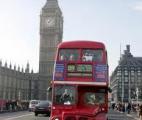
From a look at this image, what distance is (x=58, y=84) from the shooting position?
19844mm

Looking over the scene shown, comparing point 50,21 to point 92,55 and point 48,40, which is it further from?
point 92,55

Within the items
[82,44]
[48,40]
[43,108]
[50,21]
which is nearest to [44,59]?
[48,40]

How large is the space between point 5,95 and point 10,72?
9100 mm

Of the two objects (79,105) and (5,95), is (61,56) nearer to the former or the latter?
(79,105)

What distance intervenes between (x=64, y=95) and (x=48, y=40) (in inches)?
4868

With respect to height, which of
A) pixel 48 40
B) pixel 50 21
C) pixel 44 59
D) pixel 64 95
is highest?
pixel 50 21

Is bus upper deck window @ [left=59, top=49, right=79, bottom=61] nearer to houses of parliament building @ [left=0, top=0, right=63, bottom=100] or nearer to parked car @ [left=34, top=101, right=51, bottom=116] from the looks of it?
parked car @ [left=34, top=101, right=51, bottom=116]

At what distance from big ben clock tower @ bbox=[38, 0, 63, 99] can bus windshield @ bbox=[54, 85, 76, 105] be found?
121 meters

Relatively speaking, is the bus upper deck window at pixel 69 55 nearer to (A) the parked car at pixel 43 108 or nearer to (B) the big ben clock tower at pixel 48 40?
(A) the parked car at pixel 43 108

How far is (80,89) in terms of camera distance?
64.9ft

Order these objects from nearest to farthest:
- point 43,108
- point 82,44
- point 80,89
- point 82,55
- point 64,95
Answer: point 64,95 < point 80,89 < point 82,55 < point 82,44 < point 43,108

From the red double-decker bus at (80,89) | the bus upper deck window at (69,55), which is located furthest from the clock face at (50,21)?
the red double-decker bus at (80,89)

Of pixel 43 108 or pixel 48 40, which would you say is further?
pixel 48 40

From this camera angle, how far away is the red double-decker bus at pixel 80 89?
63.9 feet
